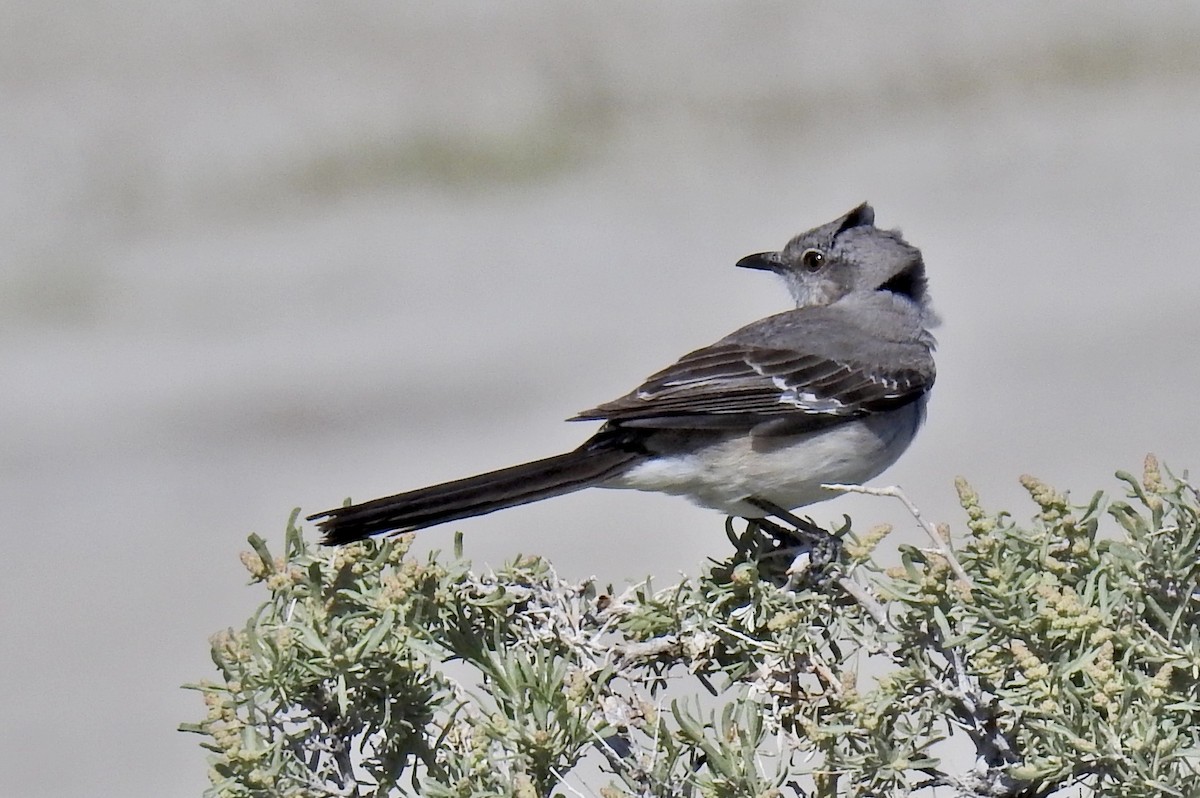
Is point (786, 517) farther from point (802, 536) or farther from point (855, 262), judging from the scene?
point (855, 262)

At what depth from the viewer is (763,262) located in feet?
16.5

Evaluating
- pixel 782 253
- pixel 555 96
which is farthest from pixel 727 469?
pixel 555 96

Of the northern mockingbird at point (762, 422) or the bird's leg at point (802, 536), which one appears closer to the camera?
the bird's leg at point (802, 536)

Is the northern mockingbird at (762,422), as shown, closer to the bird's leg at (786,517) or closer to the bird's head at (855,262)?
the bird's leg at (786,517)

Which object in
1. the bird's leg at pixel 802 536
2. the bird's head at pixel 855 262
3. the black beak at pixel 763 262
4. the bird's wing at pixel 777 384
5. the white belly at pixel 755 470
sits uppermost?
the black beak at pixel 763 262

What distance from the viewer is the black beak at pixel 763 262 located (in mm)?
5016

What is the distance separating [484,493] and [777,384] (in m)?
1.23

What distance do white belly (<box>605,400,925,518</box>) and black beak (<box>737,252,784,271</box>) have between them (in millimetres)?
1129

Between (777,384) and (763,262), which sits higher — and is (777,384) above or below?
below

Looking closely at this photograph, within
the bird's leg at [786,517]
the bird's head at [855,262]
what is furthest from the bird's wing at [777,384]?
the bird's head at [855,262]

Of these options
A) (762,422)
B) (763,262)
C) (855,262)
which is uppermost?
(763,262)

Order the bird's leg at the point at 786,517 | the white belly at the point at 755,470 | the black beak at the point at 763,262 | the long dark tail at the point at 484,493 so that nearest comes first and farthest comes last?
1. the long dark tail at the point at 484,493
2. the bird's leg at the point at 786,517
3. the white belly at the point at 755,470
4. the black beak at the point at 763,262

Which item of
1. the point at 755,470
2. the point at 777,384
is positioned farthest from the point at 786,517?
the point at 777,384

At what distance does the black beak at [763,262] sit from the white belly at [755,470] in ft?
3.71
